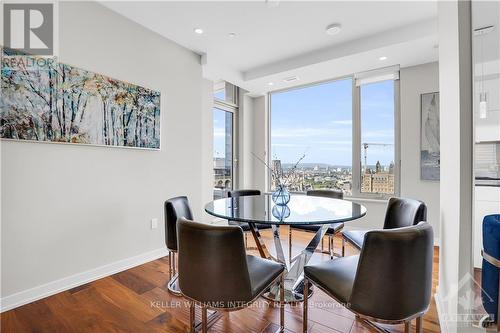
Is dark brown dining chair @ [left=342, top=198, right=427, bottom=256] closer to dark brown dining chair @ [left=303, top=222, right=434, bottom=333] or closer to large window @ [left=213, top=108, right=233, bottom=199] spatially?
dark brown dining chair @ [left=303, top=222, right=434, bottom=333]

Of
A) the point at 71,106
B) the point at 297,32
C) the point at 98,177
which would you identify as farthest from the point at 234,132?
the point at 71,106

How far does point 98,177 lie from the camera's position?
240cm

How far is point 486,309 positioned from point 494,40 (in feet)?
4.78

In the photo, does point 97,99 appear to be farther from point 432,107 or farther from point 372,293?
point 432,107

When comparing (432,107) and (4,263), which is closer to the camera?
(4,263)

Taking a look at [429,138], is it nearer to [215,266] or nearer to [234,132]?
[234,132]

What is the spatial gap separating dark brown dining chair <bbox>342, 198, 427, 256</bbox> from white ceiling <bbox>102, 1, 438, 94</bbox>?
1.94 meters

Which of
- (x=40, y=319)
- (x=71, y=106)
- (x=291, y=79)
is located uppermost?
(x=291, y=79)

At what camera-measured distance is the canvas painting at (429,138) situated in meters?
3.27

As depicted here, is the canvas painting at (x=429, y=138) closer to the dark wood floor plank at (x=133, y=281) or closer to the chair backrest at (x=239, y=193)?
the chair backrest at (x=239, y=193)

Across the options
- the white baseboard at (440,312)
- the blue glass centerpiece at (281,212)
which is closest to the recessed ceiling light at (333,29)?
the blue glass centerpiece at (281,212)

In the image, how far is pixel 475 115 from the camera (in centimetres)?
133

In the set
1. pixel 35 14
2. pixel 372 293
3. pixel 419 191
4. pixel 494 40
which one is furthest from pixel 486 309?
pixel 35 14

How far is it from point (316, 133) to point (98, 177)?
350cm
